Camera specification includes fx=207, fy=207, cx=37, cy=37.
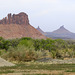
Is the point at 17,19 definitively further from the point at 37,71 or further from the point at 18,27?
the point at 37,71

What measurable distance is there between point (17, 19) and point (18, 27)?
33.5 ft

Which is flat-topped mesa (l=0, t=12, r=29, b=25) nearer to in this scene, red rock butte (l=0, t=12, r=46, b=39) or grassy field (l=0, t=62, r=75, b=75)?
red rock butte (l=0, t=12, r=46, b=39)

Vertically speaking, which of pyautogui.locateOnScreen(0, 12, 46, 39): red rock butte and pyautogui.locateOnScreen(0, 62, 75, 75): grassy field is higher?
pyautogui.locateOnScreen(0, 12, 46, 39): red rock butte

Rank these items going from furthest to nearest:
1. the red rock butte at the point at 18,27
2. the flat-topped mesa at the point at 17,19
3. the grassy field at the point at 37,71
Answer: the flat-topped mesa at the point at 17,19, the red rock butte at the point at 18,27, the grassy field at the point at 37,71

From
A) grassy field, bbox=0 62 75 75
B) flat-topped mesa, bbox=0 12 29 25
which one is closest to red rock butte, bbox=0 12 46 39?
flat-topped mesa, bbox=0 12 29 25

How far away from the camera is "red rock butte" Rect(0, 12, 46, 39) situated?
15888 cm

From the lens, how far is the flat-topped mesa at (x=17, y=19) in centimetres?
17162

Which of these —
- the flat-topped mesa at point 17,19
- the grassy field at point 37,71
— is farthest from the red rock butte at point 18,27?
the grassy field at point 37,71

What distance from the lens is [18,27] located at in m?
172

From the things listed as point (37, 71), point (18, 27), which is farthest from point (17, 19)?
point (37, 71)

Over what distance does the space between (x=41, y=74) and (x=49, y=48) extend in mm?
37421

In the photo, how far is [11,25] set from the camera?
17012 cm

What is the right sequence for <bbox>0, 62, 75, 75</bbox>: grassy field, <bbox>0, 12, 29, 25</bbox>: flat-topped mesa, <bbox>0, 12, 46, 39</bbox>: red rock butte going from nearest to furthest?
1. <bbox>0, 62, 75, 75</bbox>: grassy field
2. <bbox>0, 12, 46, 39</bbox>: red rock butte
3. <bbox>0, 12, 29, 25</bbox>: flat-topped mesa

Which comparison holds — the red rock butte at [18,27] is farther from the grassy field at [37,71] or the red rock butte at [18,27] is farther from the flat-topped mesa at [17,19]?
the grassy field at [37,71]
